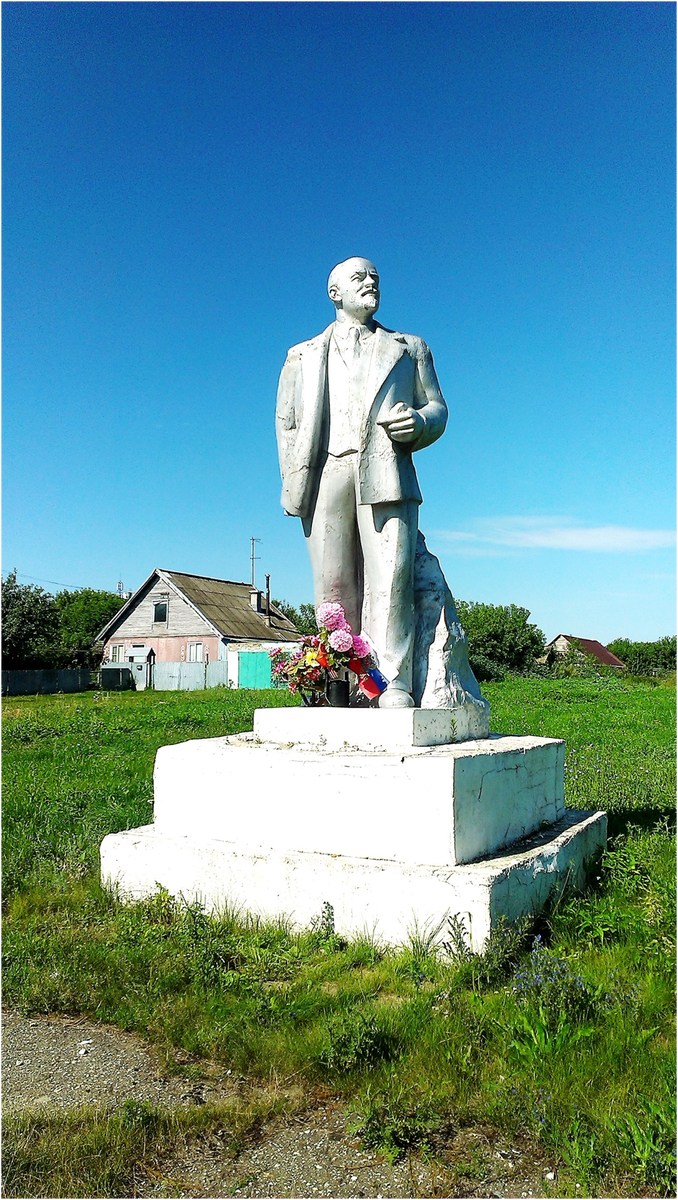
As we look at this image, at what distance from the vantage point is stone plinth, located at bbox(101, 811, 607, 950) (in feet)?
10.4

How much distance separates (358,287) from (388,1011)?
3.58m

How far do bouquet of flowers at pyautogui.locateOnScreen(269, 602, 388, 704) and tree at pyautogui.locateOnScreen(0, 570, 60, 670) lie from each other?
33358 millimetres

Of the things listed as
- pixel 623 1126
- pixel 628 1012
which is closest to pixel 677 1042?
pixel 628 1012

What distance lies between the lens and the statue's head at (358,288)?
175 inches

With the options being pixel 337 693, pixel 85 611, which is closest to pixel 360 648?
pixel 337 693

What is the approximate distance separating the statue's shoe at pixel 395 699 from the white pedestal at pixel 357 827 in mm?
198

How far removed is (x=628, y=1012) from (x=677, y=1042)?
0.18 meters

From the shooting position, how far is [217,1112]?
2.19 meters

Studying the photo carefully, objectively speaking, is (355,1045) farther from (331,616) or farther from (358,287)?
(358,287)

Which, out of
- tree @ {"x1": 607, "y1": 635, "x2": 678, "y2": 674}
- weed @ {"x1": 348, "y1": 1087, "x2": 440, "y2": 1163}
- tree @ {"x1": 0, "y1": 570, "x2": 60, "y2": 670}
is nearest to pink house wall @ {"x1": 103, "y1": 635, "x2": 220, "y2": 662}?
tree @ {"x1": 0, "y1": 570, "x2": 60, "y2": 670}

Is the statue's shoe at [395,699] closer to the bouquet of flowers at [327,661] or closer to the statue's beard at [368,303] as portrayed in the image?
the bouquet of flowers at [327,661]

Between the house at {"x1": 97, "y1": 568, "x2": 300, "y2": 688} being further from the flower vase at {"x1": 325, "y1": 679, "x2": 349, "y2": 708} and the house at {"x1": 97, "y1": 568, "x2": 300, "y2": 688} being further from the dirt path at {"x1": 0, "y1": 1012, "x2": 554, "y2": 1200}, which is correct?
the dirt path at {"x1": 0, "y1": 1012, "x2": 554, "y2": 1200}

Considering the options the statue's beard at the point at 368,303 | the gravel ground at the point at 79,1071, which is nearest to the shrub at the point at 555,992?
the gravel ground at the point at 79,1071

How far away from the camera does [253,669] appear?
31.8m
